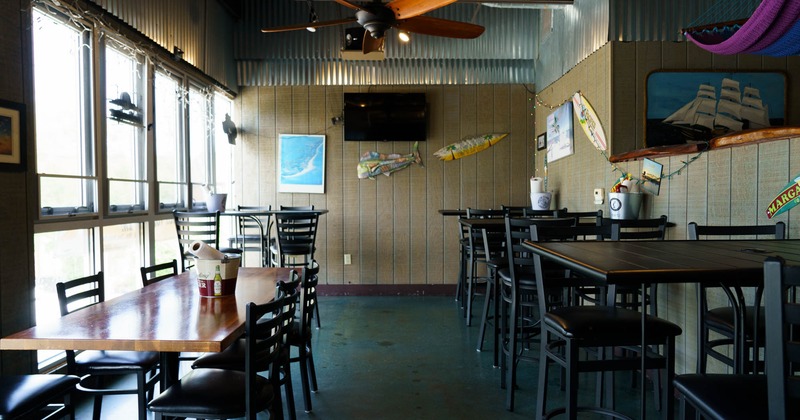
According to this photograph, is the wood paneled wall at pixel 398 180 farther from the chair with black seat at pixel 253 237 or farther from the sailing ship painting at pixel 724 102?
the sailing ship painting at pixel 724 102

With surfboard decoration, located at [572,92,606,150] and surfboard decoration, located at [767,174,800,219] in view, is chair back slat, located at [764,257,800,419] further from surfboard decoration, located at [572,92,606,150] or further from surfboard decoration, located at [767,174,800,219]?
surfboard decoration, located at [572,92,606,150]

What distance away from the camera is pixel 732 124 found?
3.79 metres

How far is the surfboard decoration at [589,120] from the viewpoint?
160 inches

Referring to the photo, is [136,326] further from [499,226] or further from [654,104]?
[654,104]

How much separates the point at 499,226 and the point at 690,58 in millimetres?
2098

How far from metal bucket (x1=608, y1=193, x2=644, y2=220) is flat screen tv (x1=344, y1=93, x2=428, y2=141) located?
312cm

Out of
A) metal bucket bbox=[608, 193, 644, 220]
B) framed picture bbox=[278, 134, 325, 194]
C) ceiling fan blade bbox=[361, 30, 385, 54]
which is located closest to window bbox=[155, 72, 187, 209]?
framed picture bbox=[278, 134, 325, 194]

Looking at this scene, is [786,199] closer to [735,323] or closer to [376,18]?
[735,323]

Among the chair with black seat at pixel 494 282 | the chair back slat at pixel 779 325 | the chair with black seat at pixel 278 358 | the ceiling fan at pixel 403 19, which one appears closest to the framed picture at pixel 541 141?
the chair with black seat at pixel 494 282

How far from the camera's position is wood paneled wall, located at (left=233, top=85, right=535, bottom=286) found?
6.17 metres

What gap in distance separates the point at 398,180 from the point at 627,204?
327 cm

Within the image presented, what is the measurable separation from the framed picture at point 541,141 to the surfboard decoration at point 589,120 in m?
1.04

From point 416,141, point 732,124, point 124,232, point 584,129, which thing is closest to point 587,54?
point 584,129

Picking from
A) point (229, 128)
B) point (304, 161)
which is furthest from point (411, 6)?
point (229, 128)
